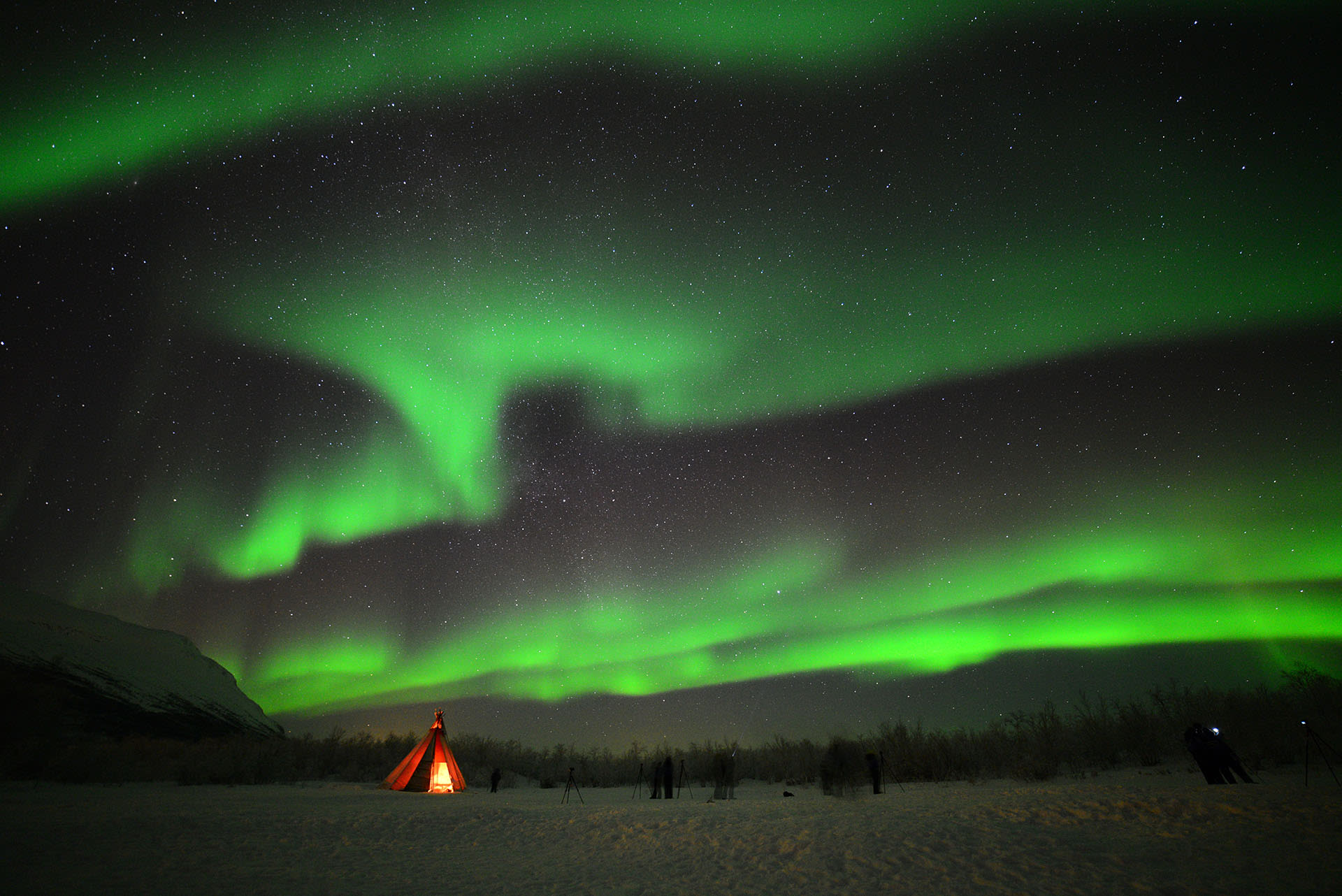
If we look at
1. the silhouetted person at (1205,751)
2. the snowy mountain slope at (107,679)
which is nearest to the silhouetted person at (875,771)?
the silhouetted person at (1205,751)

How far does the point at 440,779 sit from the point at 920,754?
17780mm

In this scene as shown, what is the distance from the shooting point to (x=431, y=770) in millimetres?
22094

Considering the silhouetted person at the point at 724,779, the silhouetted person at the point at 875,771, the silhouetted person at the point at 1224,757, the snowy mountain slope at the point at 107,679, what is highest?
the snowy mountain slope at the point at 107,679

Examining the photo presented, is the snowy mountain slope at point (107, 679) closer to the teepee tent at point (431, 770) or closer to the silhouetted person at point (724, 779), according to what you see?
the teepee tent at point (431, 770)

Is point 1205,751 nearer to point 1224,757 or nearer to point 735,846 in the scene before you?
point 1224,757

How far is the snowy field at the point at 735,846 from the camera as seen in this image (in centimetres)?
742

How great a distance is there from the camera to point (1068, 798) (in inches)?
446

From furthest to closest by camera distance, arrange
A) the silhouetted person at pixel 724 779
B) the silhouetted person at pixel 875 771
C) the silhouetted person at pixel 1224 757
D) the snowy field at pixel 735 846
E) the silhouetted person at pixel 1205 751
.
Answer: the silhouetted person at pixel 724 779
the silhouetted person at pixel 875 771
the silhouetted person at pixel 1205 751
the silhouetted person at pixel 1224 757
the snowy field at pixel 735 846

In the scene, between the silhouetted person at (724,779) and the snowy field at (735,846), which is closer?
the snowy field at (735,846)

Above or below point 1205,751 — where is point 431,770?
below

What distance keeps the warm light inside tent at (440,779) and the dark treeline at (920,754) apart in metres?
5.77

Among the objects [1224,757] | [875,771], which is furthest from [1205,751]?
[875,771]

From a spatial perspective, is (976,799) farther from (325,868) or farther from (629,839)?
(325,868)

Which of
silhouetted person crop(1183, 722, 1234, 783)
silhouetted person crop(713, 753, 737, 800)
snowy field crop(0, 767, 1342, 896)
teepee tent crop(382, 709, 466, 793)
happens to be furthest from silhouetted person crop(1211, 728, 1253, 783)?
teepee tent crop(382, 709, 466, 793)
